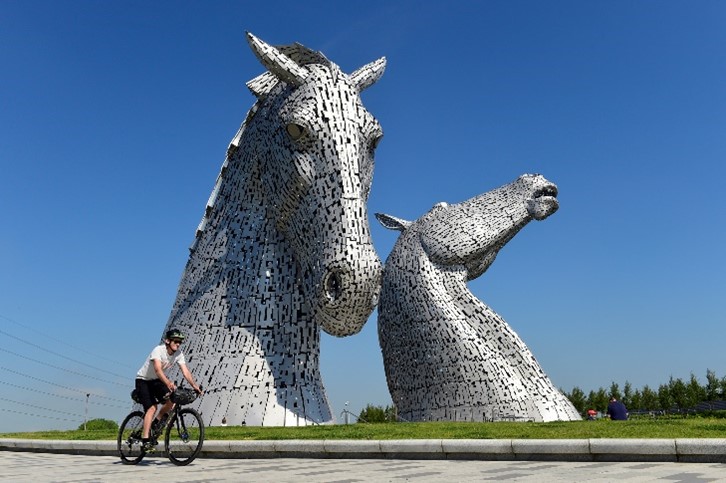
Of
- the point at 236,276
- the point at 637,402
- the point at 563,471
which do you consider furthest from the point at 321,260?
the point at 637,402

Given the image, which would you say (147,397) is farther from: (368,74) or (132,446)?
(368,74)

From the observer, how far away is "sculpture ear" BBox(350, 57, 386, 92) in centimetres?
963

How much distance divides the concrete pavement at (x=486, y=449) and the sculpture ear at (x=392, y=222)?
443 inches

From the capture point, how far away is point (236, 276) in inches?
370

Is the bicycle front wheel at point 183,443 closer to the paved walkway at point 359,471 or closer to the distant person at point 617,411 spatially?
the paved walkway at point 359,471

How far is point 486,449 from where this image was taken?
641 centimetres

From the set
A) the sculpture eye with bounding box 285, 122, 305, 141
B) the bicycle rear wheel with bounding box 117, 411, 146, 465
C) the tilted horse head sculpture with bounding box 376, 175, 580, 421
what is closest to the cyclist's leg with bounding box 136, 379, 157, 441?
the bicycle rear wheel with bounding box 117, 411, 146, 465

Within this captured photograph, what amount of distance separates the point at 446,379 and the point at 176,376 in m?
8.23

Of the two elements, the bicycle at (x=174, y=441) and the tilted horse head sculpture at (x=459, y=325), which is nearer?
the bicycle at (x=174, y=441)

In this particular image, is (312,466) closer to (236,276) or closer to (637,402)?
(236,276)

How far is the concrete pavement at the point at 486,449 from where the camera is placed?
570 centimetres

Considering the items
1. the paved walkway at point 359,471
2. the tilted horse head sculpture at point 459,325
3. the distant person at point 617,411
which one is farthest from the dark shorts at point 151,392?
the distant person at point 617,411

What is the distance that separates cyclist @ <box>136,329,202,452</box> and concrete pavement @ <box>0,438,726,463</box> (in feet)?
2.24

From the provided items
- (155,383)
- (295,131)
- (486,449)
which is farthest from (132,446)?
(295,131)
